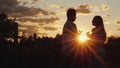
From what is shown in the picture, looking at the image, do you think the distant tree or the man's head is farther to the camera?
the distant tree

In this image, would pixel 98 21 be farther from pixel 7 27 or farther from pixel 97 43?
pixel 7 27

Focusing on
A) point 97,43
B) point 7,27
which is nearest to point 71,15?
point 97,43

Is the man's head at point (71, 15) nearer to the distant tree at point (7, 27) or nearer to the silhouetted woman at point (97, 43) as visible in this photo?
the silhouetted woman at point (97, 43)

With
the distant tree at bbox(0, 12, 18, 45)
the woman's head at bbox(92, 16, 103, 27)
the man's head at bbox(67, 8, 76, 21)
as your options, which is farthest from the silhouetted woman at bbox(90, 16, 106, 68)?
the distant tree at bbox(0, 12, 18, 45)

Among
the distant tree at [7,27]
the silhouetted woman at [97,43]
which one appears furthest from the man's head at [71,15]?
the distant tree at [7,27]

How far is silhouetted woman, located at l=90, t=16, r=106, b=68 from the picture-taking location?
1231 cm

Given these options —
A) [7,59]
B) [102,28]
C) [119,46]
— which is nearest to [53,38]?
[119,46]

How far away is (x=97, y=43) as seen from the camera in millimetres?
12367

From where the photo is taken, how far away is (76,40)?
11797 millimetres

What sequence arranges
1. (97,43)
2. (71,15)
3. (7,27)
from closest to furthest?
(71,15) < (97,43) < (7,27)

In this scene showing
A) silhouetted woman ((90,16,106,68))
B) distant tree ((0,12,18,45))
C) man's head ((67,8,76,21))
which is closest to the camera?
man's head ((67,8,76,21))

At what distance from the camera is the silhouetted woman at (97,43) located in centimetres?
1231

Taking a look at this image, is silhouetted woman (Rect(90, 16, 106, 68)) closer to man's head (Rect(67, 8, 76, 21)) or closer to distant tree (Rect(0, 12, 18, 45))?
man's head (Rect(67, 8, 76, 21))

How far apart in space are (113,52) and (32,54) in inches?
220
